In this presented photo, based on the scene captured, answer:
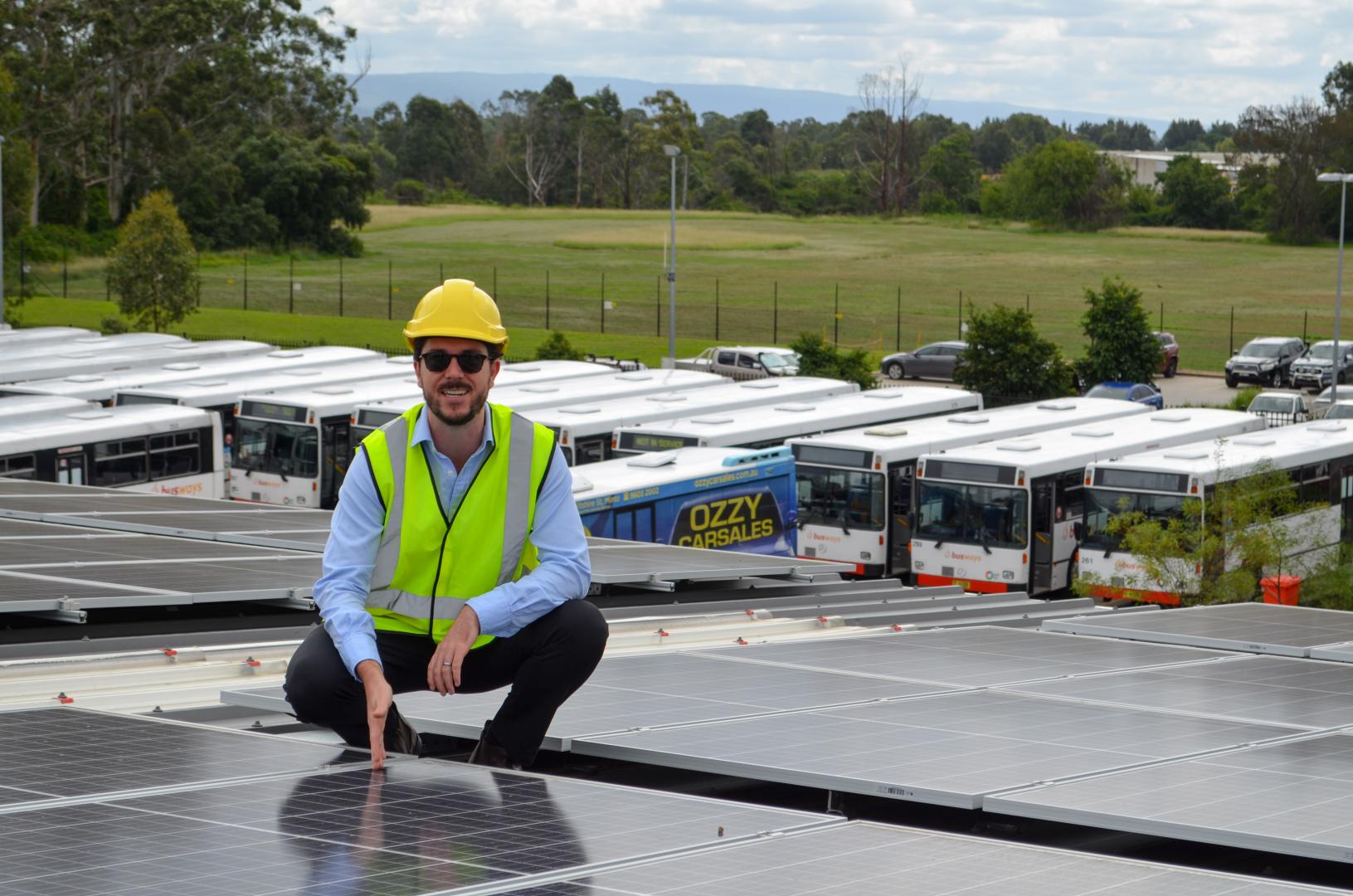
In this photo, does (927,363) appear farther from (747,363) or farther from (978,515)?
(978,515)

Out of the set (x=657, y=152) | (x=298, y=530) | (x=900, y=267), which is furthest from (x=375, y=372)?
(x=657, y=152)

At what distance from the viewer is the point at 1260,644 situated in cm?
1288

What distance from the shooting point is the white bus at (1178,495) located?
3048cm

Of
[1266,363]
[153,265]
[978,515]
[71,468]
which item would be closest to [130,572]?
[978,515]

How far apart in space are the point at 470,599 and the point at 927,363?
6088 centimetres

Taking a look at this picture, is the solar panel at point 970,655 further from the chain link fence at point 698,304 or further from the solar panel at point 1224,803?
the chain link fence at point 698,304

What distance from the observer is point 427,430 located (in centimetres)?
656

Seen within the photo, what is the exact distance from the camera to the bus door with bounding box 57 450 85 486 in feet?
107

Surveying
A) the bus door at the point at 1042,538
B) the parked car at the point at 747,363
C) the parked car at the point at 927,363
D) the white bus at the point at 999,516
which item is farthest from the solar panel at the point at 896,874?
the parked car at the point at 927,363

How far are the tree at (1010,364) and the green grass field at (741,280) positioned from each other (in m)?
21.2

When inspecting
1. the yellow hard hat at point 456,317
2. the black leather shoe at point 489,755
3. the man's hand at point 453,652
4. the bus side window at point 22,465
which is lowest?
the bus side window at point 22,465

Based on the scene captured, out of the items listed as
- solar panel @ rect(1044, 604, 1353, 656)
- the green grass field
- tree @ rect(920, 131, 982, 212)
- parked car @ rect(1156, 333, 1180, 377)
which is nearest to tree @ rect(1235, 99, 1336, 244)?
the green grass field

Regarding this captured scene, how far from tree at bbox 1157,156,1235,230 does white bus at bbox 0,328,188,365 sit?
114 m

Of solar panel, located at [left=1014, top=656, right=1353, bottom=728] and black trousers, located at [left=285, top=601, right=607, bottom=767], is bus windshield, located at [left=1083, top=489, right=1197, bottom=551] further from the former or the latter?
black trousers, located at [left=285, top=601, right=607, bottom=767]
